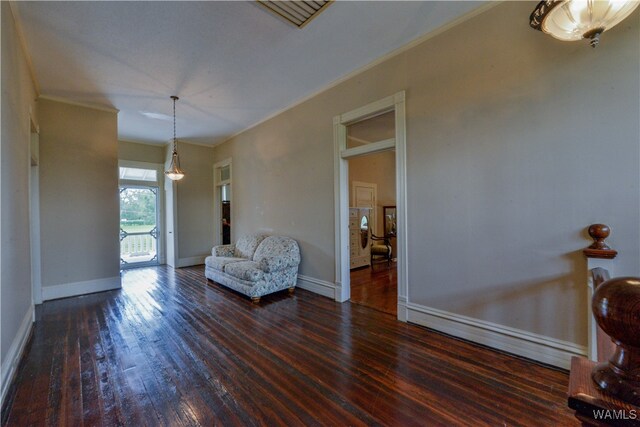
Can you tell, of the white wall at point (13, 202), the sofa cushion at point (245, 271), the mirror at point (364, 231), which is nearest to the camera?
the white wall at point (13, 202)

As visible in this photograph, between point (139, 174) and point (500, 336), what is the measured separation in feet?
26.0

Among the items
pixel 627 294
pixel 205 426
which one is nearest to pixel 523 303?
pixel 627 294

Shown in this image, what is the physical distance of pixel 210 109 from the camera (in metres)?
4.85

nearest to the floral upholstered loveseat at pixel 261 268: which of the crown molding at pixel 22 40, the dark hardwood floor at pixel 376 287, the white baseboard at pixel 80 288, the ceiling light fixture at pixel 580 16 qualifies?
the dark hardwood floor at pixel 376 287

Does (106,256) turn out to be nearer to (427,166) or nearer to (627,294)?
(427,166)


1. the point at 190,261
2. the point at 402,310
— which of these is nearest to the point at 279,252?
the point at 402,310

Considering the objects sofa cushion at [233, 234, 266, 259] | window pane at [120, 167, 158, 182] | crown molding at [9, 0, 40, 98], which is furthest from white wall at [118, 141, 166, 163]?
sofa cushion at [233, 234, 266, 259]

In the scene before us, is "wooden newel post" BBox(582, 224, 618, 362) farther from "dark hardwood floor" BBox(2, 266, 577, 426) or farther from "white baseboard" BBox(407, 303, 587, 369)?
"dark hardwood floor" BBox(2, 266, 577, 426)

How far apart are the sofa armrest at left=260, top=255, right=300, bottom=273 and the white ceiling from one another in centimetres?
263

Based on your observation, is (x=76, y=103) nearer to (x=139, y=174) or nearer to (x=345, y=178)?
(x=139, y=174)

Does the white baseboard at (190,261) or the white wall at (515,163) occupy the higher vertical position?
the white wall at (515,163)

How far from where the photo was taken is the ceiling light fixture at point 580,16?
146cm

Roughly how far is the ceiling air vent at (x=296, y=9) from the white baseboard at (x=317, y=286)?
332cm

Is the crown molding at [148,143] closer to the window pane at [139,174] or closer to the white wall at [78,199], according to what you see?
the window pane at [139,174]
